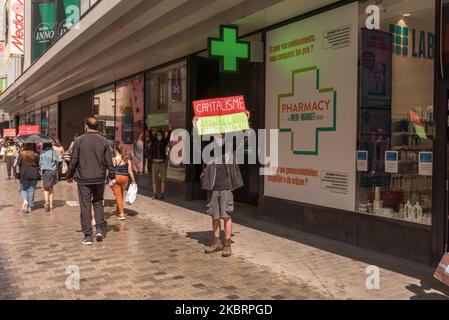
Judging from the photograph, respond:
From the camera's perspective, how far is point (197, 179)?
11.7 meters

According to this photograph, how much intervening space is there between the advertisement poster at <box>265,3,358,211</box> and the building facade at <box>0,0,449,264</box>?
2 cm

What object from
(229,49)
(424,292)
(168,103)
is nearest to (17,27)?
(168,103)

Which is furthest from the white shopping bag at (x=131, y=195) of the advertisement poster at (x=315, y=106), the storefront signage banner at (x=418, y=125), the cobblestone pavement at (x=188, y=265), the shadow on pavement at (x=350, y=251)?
the storefront signage banner at (x=418, y=125)

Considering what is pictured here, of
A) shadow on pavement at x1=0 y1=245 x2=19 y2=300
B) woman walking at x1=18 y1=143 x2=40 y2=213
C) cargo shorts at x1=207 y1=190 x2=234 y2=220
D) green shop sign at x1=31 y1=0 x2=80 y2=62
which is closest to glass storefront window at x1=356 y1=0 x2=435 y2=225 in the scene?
cargo shorts at x1=207 y1=190 x2=234 y2=220

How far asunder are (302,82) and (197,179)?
4753 mm

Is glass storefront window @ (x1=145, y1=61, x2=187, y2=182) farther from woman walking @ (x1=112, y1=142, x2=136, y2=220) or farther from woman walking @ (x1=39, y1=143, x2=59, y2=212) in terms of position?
Result: woman walking @ (x1=112, y1=142, x2=136, y2=220)

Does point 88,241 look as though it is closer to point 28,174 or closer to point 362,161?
point 28,174

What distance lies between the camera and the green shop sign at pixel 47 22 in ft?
52.6

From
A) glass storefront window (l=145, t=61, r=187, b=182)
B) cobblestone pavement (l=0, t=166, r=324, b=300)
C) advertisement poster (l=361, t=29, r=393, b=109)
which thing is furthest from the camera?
glass storefront window (l=145, t=61, r=187, b=182)

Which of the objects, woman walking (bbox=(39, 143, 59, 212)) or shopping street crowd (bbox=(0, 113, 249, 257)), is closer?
shopping street crowd (bbox=(0, 113, 249, 257))

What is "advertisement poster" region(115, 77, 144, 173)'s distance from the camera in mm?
14648

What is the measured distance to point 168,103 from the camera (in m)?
12.8

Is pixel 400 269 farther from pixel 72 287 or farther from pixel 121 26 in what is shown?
pixel 121 26

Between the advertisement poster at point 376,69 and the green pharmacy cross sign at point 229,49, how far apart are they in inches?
86.4
